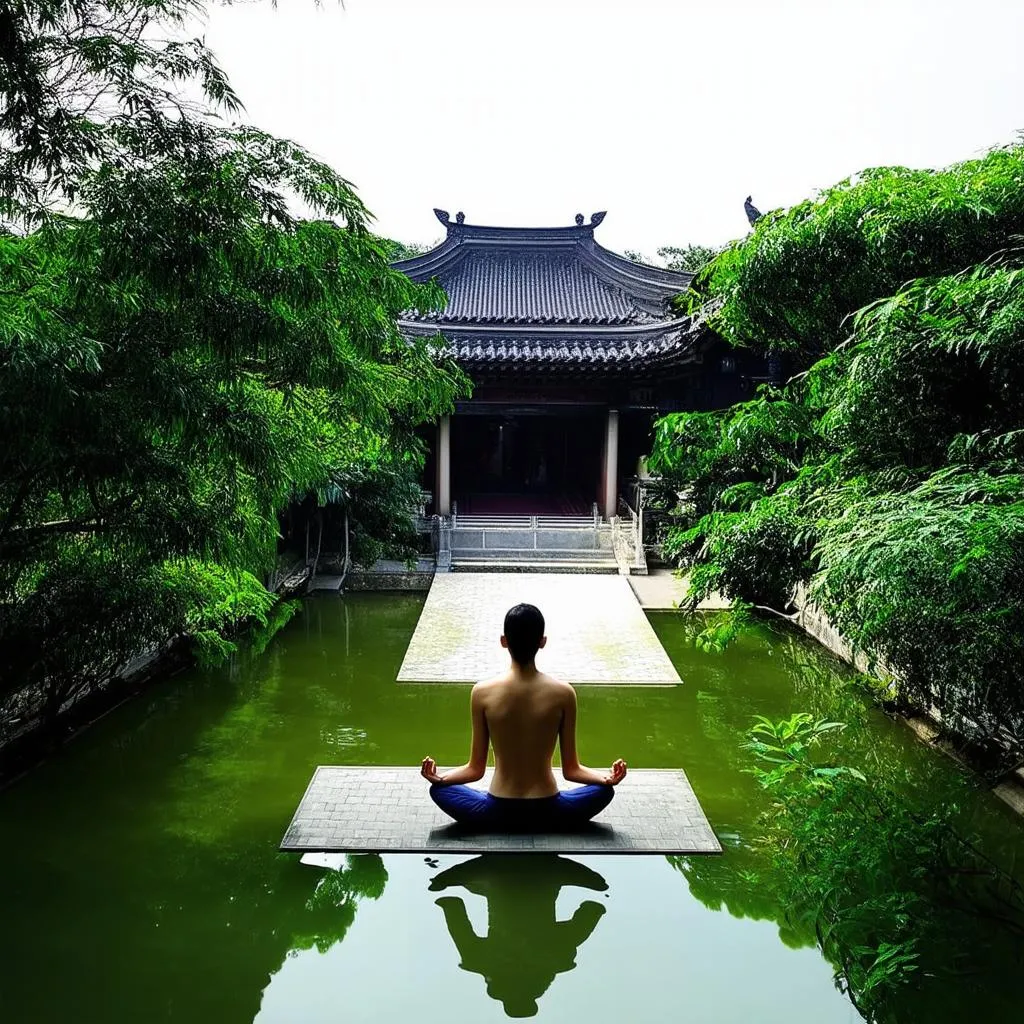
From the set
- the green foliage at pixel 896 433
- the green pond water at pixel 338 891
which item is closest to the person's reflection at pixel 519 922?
the green pond water at pixel 338 891

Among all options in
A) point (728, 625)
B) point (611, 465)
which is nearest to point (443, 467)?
point (611, 465)

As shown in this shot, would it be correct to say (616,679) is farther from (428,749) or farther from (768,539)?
(768,539)

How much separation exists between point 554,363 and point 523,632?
9.83 m

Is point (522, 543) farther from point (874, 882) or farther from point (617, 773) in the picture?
point (874, 882)

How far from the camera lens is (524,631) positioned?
3.48 metres

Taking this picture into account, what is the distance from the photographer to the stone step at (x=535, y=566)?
11688 millimetres

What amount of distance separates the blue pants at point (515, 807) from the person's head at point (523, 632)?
28.5 inches

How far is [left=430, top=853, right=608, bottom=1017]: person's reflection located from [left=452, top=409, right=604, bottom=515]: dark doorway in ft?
41.4

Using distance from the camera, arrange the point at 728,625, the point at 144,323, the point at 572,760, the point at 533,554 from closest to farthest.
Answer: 1. the point at 144,323
2. the point at 572,760
3. the point at 728,625
4. the point at 533,554

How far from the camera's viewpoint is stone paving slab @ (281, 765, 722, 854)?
372cm

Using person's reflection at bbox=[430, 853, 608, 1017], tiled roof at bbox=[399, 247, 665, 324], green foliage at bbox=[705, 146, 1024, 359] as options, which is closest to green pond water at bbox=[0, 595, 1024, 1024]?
person's reflection at bbox=[430, 853, 608, 1017]

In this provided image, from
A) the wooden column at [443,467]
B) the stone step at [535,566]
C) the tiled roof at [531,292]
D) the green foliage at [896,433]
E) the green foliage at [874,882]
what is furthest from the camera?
the tiled roof at [531,292]

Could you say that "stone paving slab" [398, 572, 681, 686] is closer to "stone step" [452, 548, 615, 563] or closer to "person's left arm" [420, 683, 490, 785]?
"stone step" [452, 548, 615, 563]

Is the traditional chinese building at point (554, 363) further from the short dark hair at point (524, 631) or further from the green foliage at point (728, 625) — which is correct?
the short dark hair at point (524, 631)
